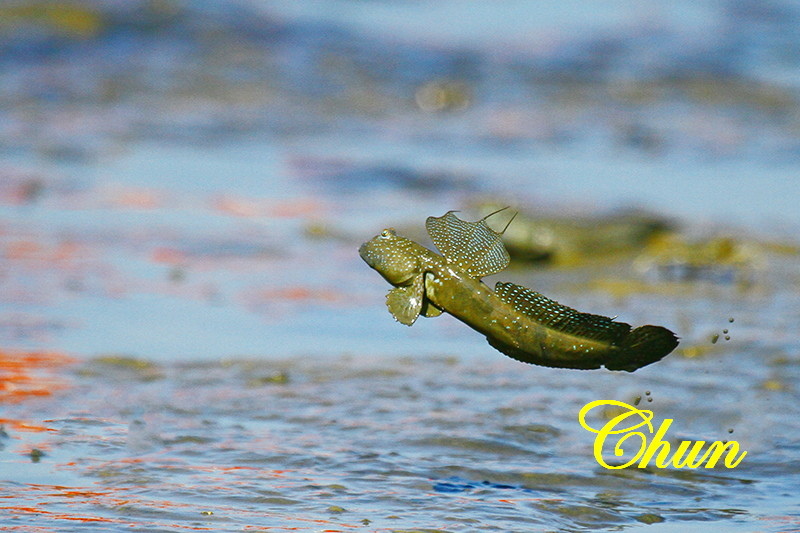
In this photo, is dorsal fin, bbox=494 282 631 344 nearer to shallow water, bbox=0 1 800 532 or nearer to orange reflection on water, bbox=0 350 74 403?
shallow water, bbox=0 1 800 532

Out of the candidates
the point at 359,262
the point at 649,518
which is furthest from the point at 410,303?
the point at 359,262

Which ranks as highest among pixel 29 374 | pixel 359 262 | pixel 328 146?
pixel 328 146

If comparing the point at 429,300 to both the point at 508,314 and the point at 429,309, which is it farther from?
the point at 508,314

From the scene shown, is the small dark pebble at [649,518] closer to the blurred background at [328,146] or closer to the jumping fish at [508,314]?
the jumping fish at [508,314]

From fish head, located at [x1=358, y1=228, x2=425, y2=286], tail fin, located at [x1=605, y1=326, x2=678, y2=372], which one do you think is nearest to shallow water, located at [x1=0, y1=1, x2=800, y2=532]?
tail fin, located at [x1=605, y1=326, x2=678, y2=372]

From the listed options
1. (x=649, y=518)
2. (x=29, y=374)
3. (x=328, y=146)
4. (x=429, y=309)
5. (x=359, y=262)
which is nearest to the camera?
(x=649, y=518)

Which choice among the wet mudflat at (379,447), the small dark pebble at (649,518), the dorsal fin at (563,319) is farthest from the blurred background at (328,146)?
the small dark pebble at (649,518)

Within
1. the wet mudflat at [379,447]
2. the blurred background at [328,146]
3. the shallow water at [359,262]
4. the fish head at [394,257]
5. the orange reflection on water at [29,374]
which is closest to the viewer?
the wet mudflat at [379,447]
